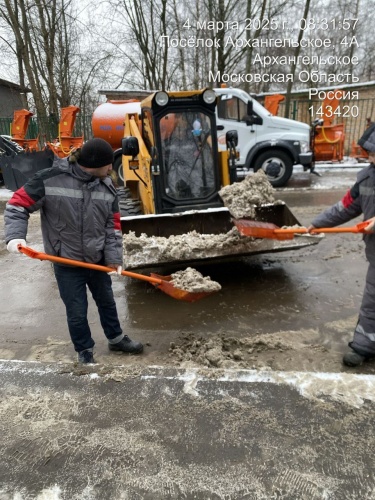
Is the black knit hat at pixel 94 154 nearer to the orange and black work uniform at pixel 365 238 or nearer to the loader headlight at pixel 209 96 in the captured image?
the orange and black work uniform at pixel 365 238

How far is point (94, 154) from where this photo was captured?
8.54ft

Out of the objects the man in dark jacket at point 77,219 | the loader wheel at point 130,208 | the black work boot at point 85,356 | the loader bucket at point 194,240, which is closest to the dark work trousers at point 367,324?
the loader bucket at point 194,240

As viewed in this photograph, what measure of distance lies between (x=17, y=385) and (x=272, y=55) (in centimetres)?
2189

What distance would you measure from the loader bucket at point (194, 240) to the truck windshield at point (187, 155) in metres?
0.71

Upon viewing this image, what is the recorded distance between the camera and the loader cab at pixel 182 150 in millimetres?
5125

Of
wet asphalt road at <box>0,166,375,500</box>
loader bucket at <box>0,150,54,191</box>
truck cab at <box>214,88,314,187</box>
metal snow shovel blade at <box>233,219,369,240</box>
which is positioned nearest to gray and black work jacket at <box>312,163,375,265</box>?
metal snow shovel blade at <box>233,219,369,240</box>

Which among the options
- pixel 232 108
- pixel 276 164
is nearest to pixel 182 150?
pixel 232 108

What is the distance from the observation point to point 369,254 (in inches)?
112

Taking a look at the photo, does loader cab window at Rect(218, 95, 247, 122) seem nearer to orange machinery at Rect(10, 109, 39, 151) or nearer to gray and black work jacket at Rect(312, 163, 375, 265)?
orange machinery at Rect(10, 109, 39, 151)

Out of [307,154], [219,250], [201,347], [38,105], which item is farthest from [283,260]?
[38,105]

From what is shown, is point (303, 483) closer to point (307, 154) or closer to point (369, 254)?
point (369, 254)

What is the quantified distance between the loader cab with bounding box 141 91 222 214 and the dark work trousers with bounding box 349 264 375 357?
2.80 meters

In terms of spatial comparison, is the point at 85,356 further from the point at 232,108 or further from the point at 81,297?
the point at 232,108

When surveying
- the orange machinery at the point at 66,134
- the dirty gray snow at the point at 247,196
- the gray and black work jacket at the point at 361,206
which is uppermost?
the orange machinery at the point at 66,134
